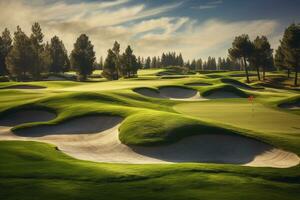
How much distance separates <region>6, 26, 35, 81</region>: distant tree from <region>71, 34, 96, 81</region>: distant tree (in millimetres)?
12207

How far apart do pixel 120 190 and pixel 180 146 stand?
8.00 m

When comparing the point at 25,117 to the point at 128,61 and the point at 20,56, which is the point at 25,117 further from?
the point at 128,61

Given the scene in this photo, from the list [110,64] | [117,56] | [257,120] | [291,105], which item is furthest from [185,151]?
[117,56]

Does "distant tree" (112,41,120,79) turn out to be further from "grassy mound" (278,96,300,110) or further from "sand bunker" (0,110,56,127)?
"sand bunker" (0,110,56,127)

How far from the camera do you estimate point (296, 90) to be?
8138cm

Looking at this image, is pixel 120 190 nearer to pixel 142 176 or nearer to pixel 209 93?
pixel 142 176

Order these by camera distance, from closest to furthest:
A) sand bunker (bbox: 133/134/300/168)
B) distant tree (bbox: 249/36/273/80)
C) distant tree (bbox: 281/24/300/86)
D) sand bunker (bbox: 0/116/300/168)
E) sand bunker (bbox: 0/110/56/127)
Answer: sand bunker (bbox: 0/116/300/168) < sand bunker (bbox: 133/134/300/168) < sand bunker (bbox: 0/110/56/127) < distant tree (bbox: 281/24/300/86) < distant tree (bbox: 249/36/273/80)

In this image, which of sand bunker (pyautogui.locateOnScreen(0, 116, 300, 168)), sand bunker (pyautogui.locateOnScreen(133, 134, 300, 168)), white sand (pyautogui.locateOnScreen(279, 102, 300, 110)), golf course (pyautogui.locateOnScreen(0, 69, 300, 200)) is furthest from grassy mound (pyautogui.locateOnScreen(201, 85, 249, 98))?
sand bunker (pyautogui.locateOnScreen(133, 134, 300, 168))

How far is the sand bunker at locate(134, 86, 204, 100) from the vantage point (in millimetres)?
51281

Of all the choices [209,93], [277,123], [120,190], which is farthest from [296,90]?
[120,190]

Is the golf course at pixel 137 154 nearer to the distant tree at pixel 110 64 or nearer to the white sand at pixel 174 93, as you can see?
the white sand at pixel 174 93

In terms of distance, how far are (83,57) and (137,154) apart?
91.9 meters

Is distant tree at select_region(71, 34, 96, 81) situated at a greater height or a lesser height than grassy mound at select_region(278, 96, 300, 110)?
greater

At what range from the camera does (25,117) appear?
29.7m
